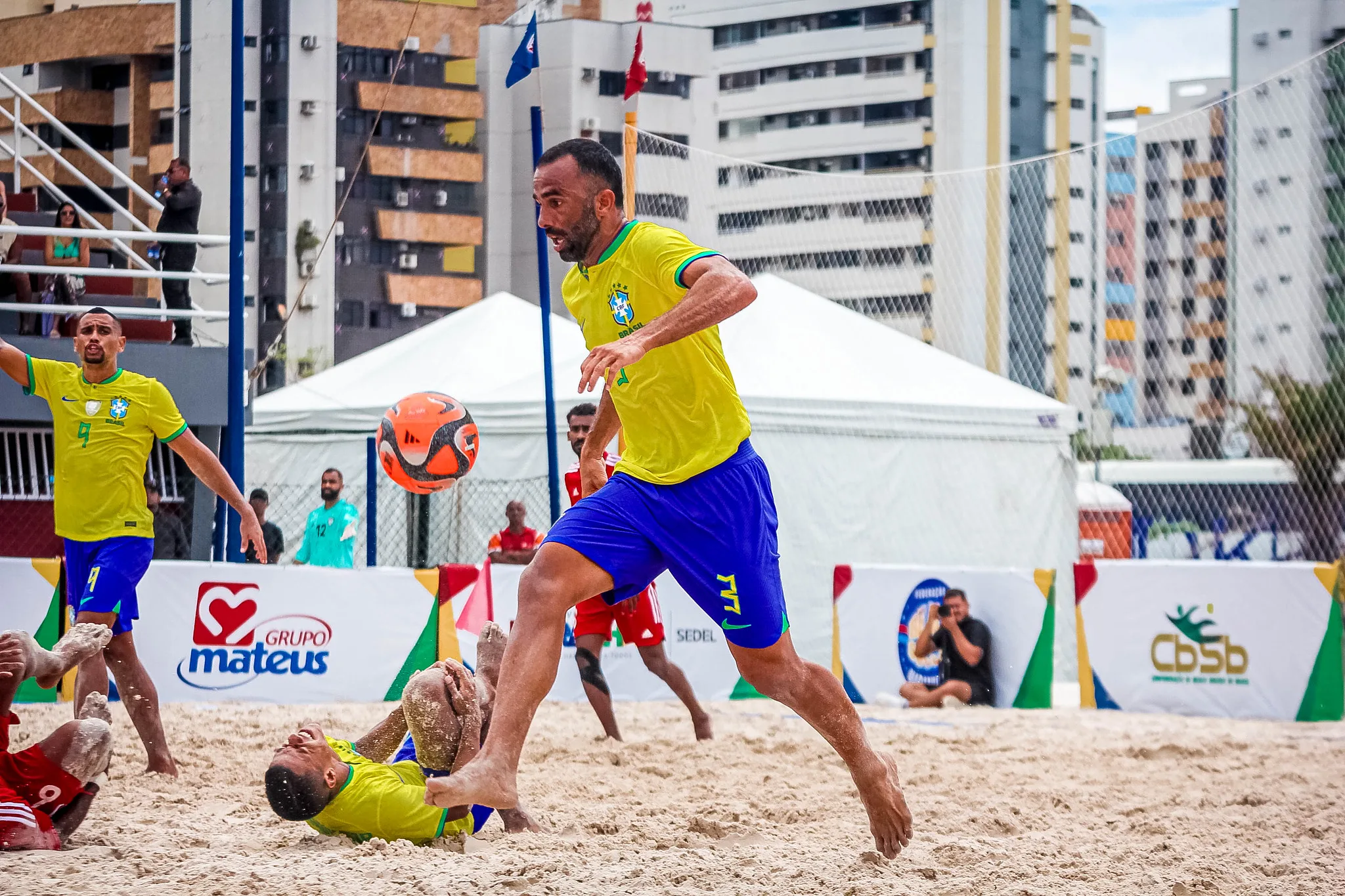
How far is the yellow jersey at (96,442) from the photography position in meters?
5.40

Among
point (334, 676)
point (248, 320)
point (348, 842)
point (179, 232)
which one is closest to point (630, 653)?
point (334, 676)

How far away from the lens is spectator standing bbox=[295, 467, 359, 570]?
10.7m

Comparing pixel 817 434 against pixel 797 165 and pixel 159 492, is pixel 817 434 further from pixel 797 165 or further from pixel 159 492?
pixel 797 165

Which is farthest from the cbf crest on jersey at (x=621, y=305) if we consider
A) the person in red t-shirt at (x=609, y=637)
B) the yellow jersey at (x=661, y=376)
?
the person in red t-shirt at (x=609, y=637)

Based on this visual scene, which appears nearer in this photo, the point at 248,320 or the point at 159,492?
the point at 159,492

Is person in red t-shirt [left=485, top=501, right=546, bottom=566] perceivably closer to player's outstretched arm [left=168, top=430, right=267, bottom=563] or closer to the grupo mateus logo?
the grupo mateus logo

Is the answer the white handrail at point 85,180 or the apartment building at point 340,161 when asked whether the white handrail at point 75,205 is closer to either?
the white handrail at point 85,180

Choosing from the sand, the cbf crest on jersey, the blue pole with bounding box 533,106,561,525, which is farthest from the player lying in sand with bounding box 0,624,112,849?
the blue pole with bounding box 533,106,561,525

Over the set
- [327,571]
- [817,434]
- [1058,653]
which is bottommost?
[1058,653]

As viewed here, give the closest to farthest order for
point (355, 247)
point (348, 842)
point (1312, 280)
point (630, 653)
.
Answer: point (348, 842) → point (630, 653) → point (1312, 280) → point (355, 247)

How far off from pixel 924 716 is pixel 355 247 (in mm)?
31871

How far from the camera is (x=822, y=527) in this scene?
40.7 feet

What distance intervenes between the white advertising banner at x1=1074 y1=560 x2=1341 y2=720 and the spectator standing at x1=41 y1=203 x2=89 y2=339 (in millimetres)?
7297

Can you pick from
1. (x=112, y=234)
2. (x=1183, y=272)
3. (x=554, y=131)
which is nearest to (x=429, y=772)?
(x=112, y=234)
